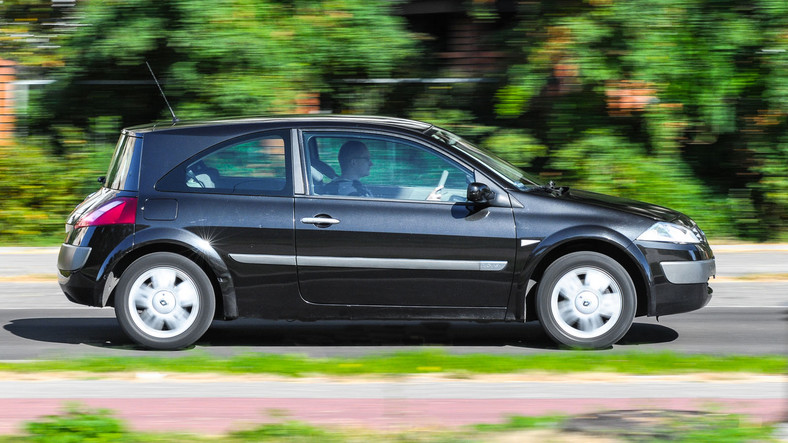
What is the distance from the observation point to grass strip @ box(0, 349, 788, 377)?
21.6ft

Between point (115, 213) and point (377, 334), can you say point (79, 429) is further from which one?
point (377, 334)

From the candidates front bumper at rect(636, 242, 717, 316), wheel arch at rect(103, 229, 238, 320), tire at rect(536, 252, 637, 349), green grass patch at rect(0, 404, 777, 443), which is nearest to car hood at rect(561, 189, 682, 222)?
front bumper at rect(636, 242, 717, 316)

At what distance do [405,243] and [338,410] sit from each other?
1996 mm

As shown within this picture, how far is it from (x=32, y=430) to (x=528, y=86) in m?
8.32

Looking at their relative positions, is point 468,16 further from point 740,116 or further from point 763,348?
point 763,348

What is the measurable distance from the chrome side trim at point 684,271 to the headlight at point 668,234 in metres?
0.16

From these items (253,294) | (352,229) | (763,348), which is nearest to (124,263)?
(253,294)

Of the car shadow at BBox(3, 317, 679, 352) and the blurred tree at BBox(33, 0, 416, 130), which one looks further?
the blurred tree at BBox(33, 0, 416, 130)

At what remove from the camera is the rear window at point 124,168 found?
24.5ft

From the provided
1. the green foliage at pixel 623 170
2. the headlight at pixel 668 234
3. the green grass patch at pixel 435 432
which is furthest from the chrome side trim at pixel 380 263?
the green foliage at pixel 623 170

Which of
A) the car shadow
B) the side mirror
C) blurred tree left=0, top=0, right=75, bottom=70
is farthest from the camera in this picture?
blurred tree left=0, top=0, right=75, bottom=70

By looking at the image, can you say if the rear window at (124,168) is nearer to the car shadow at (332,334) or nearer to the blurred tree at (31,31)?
the car shadow at (332,334)

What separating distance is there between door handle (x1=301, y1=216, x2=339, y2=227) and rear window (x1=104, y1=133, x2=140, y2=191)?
1183 mm

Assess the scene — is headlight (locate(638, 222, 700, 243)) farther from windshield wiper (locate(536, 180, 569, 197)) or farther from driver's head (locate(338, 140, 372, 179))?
driver's head (locate(338, 140, 372, 179))
